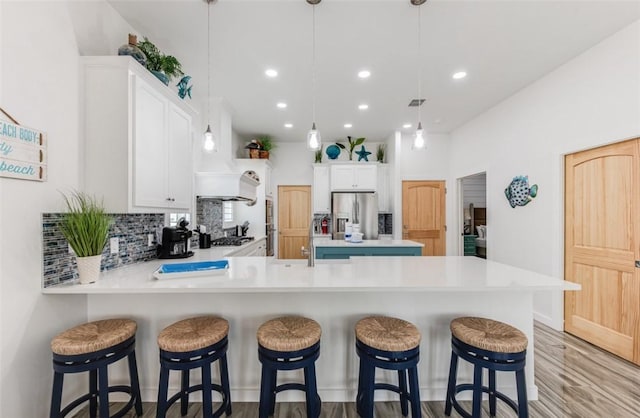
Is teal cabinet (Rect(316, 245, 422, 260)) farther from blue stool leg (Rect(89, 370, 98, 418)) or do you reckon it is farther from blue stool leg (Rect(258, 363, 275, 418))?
blue stool leg (Rect(89, 370, 98, 418))

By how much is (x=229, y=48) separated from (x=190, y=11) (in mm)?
505

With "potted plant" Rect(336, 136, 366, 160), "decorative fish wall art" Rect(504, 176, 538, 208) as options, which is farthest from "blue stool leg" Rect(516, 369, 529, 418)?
"potted plant" Rect(336, 136, 366, 160)

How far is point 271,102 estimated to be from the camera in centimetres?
394

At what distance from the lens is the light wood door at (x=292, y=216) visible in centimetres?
601

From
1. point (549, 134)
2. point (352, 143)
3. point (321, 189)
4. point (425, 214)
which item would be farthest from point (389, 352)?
point (352, 143)

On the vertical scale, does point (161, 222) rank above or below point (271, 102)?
below

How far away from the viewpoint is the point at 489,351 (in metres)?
1.49

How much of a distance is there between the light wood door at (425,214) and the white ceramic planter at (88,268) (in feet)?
16.2

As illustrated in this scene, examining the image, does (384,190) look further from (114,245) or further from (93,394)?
(93,394)

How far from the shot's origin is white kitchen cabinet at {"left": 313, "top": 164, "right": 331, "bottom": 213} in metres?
5.68

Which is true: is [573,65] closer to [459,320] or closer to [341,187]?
[459,320]

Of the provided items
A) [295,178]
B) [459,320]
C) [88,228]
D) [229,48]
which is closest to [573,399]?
[459,320]

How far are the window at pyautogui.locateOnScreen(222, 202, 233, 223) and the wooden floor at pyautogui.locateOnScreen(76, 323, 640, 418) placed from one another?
3.06 meters

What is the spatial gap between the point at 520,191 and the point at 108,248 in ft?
14.8
